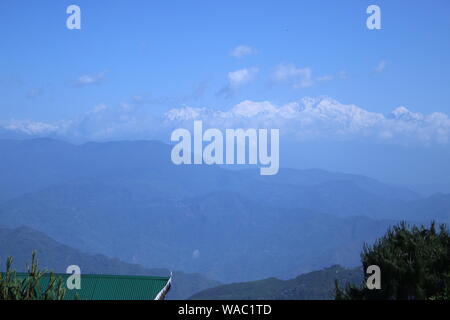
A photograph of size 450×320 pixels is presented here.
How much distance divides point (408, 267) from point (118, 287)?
1540cm

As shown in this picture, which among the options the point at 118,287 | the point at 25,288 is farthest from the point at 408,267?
the point at 25,288

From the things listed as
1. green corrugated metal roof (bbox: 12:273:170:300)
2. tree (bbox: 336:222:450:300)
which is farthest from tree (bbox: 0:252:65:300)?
tree (bbox: 336:222:450:300)

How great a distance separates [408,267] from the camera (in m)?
31.5

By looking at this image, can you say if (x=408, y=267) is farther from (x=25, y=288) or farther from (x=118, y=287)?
(x=25, y=288)

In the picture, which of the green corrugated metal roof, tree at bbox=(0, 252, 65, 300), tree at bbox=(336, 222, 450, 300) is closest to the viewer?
tree at bbox=(0, 252, 65, 300)

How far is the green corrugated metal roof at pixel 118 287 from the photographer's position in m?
31.2

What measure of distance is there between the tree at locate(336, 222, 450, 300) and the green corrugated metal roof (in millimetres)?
10027

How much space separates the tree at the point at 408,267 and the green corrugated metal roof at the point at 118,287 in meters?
10.0

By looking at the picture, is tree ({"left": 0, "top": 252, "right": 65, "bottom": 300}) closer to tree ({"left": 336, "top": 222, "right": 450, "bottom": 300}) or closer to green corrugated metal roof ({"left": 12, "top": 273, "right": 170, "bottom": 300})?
green corrugated metal roof ({"left": 12, "top": 273, "right": 170, "bottom": 300})

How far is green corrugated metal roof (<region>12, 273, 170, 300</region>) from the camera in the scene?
31.2 meters
